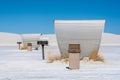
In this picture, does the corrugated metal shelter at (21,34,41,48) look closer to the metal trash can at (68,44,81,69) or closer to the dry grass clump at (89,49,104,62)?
the dry grass clump at (89,49,104,62)

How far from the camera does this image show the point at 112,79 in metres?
10.1

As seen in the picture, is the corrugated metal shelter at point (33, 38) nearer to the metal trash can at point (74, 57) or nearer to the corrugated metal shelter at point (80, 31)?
the corrugated metal shelter at point (80, 31)

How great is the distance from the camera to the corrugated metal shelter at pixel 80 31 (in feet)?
54.1

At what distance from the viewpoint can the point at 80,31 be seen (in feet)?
54.4

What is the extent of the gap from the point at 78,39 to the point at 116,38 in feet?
365

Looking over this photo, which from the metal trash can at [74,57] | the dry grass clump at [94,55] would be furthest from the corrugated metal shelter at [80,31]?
the metal trash can at [74,57]

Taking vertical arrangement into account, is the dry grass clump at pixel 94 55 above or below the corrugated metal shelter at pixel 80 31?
below

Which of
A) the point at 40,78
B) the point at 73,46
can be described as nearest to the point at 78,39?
the point at 73,46

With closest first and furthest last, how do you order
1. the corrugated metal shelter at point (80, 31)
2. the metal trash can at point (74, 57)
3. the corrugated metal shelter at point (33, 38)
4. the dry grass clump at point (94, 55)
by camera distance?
the metal trash can at point (74, 57), the corrugated metal shelter at point (80, 31), the dry grass clump at point (94, 55), the corrugated metal shelter at point (33, 38)

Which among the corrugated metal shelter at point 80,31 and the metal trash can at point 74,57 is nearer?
the metal trash can at point 74,57

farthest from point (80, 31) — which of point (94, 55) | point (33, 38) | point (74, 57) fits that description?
point (33, 38)

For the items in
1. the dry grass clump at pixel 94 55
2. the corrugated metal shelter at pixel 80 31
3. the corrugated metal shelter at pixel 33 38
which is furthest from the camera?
the corrugated metal shelter at pixel 33 38

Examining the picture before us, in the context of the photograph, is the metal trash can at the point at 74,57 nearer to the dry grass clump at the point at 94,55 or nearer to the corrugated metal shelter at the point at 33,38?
the dry grass clump at the point at 94,55

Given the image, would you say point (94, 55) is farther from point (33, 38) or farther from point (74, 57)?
point (33, 38)
